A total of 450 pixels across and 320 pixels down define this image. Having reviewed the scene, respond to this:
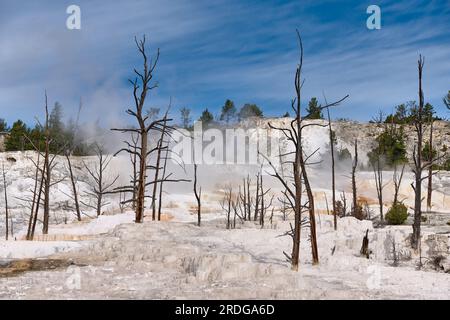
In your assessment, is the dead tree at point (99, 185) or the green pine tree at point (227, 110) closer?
the dead tree at point (99, 185)

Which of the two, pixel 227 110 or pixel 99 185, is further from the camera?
pixel 227 110

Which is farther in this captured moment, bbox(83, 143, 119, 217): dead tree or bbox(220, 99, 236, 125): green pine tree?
bbox(220, 99, 236, 125): green pine tree

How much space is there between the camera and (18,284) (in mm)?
8375

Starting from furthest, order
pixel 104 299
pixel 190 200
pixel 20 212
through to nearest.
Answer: pixel 190 200 → pixel 20 212 → pixel 104 299

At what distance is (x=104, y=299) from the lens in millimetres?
7254

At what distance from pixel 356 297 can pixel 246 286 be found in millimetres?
2007

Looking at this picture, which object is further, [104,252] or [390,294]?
[104,252]

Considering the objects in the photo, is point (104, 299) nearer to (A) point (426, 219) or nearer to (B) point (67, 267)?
(B) point (67, 267)
